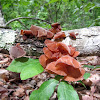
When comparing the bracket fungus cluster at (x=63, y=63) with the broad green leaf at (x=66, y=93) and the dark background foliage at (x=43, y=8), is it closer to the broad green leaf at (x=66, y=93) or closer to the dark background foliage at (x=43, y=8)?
the broad green leaf at (x=66, y=93)

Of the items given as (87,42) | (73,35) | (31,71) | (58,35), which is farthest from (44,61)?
(87,42)

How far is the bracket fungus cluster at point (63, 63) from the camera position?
1.23 metres

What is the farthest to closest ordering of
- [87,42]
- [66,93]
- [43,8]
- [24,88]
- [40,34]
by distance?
[43,8] < [24,88] < [87,42] < [40,34] < [66,93]

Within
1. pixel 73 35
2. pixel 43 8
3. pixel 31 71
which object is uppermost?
pixel 43 8

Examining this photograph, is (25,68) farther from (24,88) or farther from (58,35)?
(24,88)

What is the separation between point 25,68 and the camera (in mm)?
1338

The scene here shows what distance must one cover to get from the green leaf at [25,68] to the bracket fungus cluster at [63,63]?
9cm

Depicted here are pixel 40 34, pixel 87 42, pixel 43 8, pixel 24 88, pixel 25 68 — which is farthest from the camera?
pixel 43 8

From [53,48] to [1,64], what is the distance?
1.89 m

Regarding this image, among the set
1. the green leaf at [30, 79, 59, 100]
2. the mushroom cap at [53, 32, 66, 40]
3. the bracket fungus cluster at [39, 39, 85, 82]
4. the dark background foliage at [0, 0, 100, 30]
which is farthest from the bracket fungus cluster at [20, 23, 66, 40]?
the dark background foliage at [0, 0, 100, 30]

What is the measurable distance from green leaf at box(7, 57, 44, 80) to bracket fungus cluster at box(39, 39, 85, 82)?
93 millimetres

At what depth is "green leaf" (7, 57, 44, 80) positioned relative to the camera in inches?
49.1

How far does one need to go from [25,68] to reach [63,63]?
497 millimetres

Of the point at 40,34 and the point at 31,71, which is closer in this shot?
the point at 31,71
